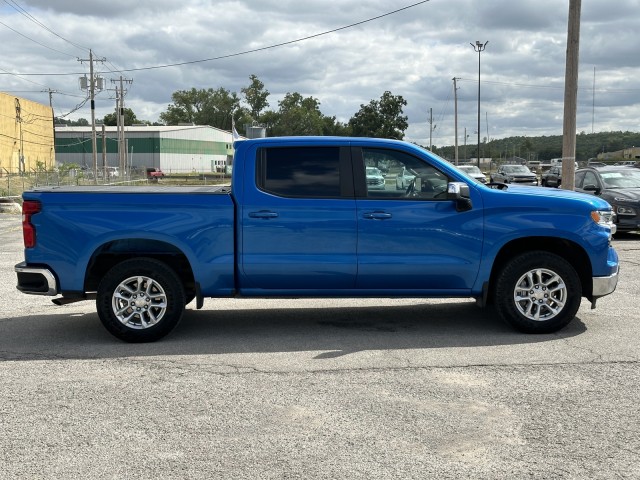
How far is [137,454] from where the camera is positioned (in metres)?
4.26

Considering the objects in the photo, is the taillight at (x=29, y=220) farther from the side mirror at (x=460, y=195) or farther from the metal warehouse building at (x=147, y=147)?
the metal warehouse building at (x=147, y=147)

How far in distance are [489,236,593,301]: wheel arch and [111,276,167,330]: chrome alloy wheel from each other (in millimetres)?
3284

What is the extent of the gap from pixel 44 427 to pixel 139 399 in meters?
0.74

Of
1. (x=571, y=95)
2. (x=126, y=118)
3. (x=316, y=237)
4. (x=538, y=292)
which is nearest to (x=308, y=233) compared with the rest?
(x=316, y=237)

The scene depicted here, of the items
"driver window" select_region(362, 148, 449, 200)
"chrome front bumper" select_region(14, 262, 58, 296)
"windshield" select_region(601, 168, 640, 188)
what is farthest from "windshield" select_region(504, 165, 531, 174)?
"chrome front bumper" select_region(14, 262, 58, 296)

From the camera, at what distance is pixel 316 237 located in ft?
23.0

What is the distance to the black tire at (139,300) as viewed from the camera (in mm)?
6906

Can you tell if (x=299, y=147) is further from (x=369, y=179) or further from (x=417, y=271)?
(x=417, y=271)

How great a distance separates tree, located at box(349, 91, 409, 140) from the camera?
77387 millimetres

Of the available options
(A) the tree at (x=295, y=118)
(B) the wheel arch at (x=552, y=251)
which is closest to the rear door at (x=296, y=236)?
(B) the wheel arch at (x=552, y=251)

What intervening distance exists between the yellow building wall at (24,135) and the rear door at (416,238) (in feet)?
181

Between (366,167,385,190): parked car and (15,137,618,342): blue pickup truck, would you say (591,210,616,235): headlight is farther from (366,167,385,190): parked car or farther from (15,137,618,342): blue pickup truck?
(366,167,385,190): parked car

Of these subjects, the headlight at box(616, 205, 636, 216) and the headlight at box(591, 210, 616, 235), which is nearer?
the headlight at box(591, 210, 616, 235)

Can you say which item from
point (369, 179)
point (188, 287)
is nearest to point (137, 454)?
point (188, 287)
